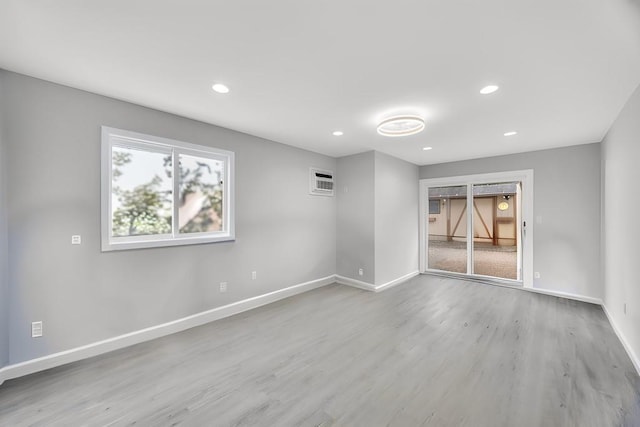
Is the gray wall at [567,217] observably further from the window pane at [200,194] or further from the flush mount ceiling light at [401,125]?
the window pane at [200,194]

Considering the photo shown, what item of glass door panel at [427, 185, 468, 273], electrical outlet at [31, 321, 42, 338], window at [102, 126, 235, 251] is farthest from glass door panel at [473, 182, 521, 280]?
electrical outlet at [31, 321, 42, 338]

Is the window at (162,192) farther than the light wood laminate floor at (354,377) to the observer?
Yes

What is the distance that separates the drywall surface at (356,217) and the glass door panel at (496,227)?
95.2 inches

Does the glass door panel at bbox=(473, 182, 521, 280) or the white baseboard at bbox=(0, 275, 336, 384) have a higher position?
the glass door panel at bbox=(473, 182, 521, 280)

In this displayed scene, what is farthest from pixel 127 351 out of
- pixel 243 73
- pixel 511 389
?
pixel 511 389

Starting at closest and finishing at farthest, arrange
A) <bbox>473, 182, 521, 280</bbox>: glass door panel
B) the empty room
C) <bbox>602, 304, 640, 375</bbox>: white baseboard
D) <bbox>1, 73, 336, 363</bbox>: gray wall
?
the empty room, <bbox>1, 73, 336, 363</bbox>: gray wall, <bbox>602, 304, 640, 375</bbox>: white baseboard, <bbox>473, 182, 521, 280</bbox>: glass door panel

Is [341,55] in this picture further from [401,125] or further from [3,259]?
[3,259]

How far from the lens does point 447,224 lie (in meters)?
5.86

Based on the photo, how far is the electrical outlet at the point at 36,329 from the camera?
7.09 feet

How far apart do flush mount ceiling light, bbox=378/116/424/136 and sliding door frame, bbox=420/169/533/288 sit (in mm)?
2882

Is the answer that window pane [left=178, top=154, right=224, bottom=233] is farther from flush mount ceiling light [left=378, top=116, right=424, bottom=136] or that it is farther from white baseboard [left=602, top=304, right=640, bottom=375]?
white baseboard [left=602, top=304, right=640, bottom=375]

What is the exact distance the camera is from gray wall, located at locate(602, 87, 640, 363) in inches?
89.7

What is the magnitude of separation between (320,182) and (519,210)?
3.83 m

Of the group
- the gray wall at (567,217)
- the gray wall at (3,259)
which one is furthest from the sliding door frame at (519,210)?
the gray wall at (3,259)
